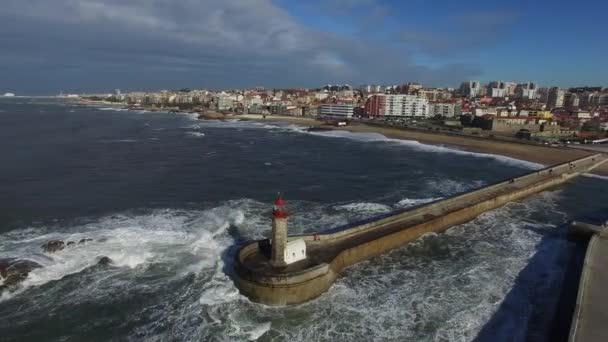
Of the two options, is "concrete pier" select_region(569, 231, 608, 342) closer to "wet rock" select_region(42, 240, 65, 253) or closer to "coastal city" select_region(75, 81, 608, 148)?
"wet rock" select_region(42, 240, 65, 253)

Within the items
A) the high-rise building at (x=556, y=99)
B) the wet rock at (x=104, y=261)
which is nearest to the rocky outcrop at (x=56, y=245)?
the wet rock at (x=104, y=261)

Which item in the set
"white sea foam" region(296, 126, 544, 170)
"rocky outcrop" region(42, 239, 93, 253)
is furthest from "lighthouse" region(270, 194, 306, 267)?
"white sea foam" region(296, 126, 544, 170)

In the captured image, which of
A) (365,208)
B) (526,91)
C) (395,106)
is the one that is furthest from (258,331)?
(526,91)

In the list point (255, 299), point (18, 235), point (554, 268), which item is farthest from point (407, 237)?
point (18, 235)

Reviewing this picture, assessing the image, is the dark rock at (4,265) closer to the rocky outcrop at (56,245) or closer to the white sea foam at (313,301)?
the white sea foam at (313,301)

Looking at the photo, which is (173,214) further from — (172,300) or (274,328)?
(274,328)

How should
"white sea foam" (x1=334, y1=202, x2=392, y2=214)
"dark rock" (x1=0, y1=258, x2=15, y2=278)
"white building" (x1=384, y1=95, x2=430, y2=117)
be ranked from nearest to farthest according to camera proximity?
"dark rock" (x1=0, y1=258, x2=15, y2=278) → "white sea foam" (x1=334, y1=202, x2=392, y2=214) → "white building" (x1=384, y1=95, x2=430, y2=117)
